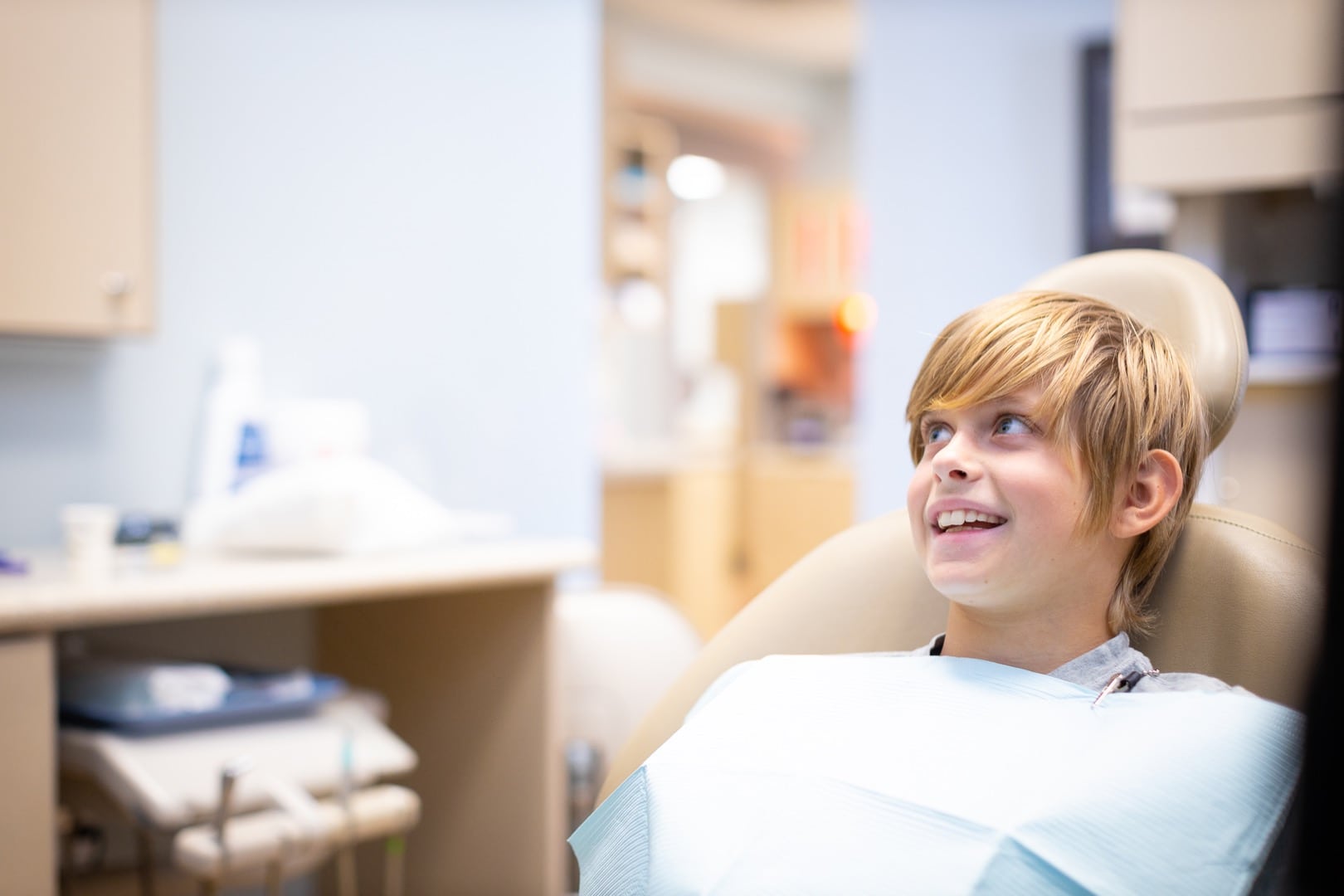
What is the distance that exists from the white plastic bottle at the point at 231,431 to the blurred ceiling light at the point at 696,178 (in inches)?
223

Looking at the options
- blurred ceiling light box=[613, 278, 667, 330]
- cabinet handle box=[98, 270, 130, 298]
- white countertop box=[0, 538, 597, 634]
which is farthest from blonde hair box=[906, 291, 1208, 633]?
blurred ceiling light box=[613, 278, 667, 330]

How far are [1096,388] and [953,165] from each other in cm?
240

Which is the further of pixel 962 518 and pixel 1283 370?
pixel 1283 370

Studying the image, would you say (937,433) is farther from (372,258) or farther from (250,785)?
(372,258)

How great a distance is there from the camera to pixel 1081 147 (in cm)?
303

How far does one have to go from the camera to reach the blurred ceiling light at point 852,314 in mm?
7094

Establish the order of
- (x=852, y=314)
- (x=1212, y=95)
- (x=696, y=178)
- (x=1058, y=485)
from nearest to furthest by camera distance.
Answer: (x=1058, y=485) < (x=1212, y=95) < (x=852, y=314) < (x=696, y=178)

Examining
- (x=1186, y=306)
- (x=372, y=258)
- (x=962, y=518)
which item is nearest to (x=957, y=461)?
(x=962, y=518)

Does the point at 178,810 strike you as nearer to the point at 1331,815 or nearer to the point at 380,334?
the point at 380,334

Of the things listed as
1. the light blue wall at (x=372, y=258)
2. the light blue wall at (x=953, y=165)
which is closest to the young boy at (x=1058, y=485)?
the light blue wall at (x=372, y=258)

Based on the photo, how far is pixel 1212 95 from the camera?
235cm

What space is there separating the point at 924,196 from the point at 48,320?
7.19 feet

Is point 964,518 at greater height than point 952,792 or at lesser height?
greater

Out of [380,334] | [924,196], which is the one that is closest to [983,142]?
[924,196]
